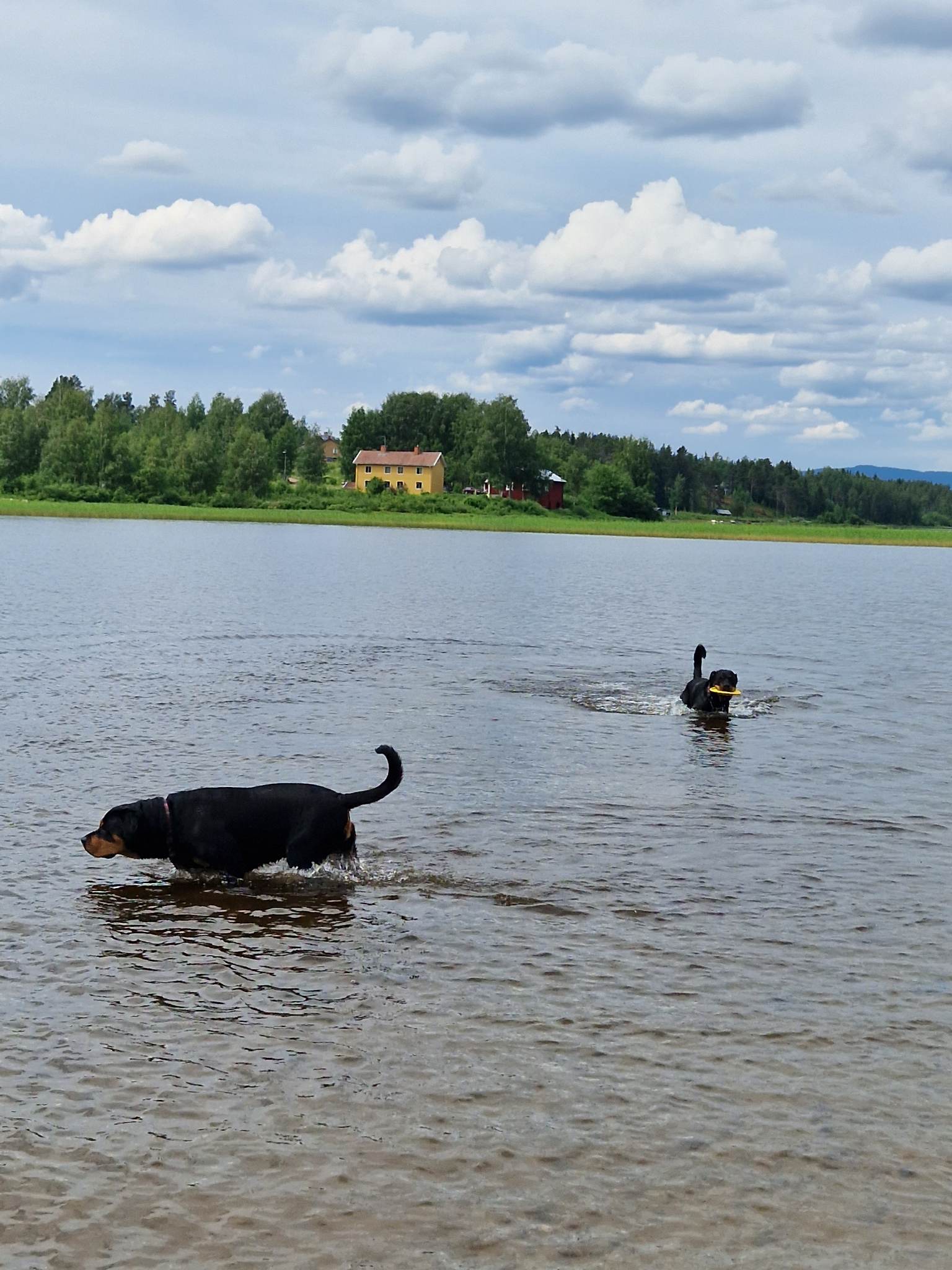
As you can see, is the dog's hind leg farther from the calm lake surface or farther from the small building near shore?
the small building near shore

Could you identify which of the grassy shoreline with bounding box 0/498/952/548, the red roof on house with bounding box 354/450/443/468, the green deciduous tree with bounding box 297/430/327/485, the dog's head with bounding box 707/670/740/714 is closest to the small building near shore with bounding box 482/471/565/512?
the red roof on house with bounding box 354/450/443/468

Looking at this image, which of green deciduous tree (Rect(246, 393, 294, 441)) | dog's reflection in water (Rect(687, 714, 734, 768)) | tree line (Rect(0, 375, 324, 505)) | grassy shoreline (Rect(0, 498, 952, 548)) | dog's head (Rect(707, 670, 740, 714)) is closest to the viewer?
dog's reflection in water (Rect(687, 714, 734, 768))

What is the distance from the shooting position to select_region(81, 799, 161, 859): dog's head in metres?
10.2

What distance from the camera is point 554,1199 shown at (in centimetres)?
570

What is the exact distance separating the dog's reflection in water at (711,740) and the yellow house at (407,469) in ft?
479

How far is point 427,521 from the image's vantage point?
125 meters

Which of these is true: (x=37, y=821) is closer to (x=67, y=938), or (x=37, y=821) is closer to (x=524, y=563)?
(x=67, y=938)

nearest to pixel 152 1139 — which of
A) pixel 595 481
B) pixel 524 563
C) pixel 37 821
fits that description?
pixel 37 821

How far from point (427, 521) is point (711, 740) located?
108204mm

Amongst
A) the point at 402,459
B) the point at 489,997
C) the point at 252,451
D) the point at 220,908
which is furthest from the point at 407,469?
the point at 489,997

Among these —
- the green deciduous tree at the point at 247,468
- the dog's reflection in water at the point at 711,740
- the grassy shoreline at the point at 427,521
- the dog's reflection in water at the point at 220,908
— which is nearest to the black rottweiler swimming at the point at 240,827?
the dog's reflection in water at the point at 220,908

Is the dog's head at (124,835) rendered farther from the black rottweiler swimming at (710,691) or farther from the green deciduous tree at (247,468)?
the green deciduous tree at (247,468)

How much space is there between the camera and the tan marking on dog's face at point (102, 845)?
33.6 ft

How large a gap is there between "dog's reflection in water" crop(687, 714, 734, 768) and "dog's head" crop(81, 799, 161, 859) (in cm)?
804
